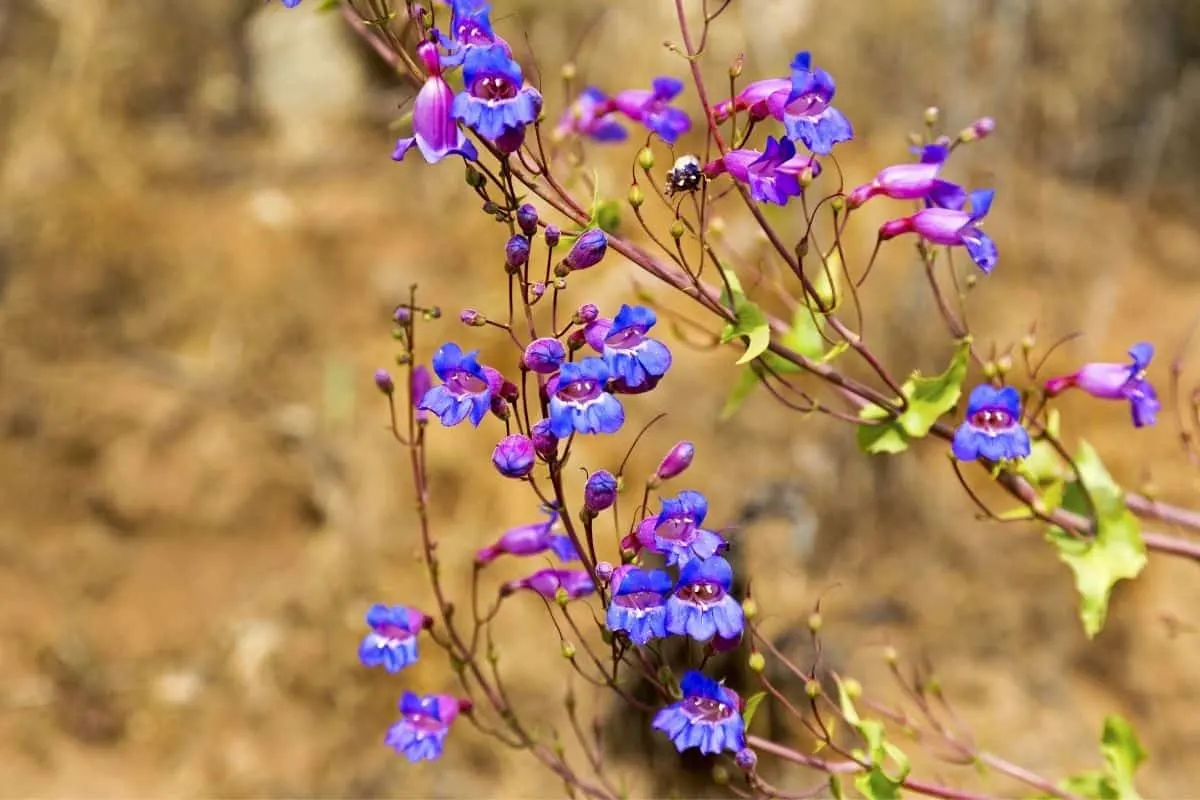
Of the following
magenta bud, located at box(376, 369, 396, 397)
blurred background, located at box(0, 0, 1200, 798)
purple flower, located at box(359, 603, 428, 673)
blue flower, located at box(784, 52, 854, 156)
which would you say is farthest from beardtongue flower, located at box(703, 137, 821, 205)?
blurred background, located at box(0, 0, 1200, 798)

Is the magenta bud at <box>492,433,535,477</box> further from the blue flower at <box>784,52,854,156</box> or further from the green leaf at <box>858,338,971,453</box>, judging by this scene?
the green leaf at <box>858,338,971,453</box>

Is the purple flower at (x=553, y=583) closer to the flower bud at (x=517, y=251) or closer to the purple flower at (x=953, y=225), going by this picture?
the flower bud at (x=517, y=251)

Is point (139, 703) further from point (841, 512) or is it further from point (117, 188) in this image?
point (841, 512)

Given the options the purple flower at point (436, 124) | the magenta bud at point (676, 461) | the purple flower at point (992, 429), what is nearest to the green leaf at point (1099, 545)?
the purple flower at point (992, 429)

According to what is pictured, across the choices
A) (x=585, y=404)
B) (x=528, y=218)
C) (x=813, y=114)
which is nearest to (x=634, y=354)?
(x=585, y=404)

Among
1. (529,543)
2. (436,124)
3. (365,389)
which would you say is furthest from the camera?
(365,389)

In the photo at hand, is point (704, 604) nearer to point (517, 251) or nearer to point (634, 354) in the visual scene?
point (634, 354)

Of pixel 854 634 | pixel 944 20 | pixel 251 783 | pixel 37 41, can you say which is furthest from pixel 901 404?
pixel 37 41
